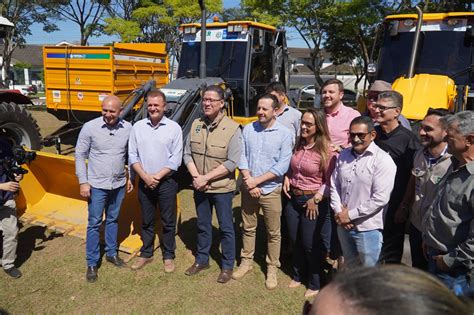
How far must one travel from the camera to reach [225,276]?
3762 millimetres

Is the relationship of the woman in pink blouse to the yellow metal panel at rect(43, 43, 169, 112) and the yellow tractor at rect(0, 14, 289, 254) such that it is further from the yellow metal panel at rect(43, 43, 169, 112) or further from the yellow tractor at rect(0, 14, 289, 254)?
the yellow metal panel at rect(43, 43, 169, 112)

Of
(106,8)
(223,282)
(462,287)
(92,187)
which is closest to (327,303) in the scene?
(462,287)

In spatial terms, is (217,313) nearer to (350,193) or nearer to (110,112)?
(350,193)

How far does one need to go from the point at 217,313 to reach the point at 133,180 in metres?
1.64

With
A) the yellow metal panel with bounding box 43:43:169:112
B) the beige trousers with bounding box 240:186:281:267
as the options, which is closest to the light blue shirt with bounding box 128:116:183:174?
the beige trousers with bounding box 240:186:281:267

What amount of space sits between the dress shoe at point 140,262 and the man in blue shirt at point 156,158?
0.4 inches

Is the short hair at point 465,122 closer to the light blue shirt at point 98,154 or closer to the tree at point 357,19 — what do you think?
the light blue shirt at point 98,154

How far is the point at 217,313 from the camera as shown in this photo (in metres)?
3.27

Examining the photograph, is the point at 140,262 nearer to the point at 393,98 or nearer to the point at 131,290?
the point at 131,290

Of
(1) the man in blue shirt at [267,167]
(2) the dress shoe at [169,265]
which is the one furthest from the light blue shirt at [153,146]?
(2) the dress shoe at [169,265]

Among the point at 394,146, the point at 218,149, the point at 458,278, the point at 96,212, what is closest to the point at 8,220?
the point at 96,212

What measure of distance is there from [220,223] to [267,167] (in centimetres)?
77

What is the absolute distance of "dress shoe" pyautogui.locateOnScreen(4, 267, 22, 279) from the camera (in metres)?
3.73

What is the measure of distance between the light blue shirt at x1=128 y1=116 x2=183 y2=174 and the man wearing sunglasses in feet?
6.32
